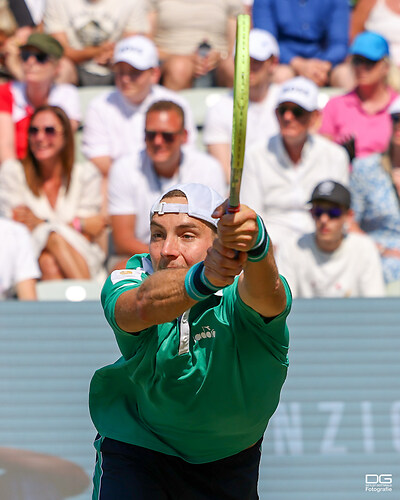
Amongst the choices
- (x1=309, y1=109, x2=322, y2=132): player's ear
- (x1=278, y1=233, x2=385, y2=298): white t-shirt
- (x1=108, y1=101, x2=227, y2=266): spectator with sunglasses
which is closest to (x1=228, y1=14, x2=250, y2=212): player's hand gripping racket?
(x1=278, y1=233, x2=385, y2=298): white t-shirt

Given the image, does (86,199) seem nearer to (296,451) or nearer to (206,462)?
(296,451)

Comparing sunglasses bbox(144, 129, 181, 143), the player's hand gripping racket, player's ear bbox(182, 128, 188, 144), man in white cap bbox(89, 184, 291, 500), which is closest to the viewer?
the player's hand gripping racket

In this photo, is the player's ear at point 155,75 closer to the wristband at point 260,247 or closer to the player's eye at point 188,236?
the player's eye at point 188,236

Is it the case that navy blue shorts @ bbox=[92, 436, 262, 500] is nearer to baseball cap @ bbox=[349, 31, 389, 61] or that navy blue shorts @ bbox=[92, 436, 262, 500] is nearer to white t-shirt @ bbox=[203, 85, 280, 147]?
white t-shirt @ bbox=[203, 85, 280, 147]

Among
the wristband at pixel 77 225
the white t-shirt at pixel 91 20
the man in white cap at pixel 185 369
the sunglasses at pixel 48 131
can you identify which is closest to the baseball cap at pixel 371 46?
the white t-shirt at pixel 91 20

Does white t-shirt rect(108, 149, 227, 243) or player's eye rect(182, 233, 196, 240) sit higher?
white t-shirt rect(108, 149, 227, 243)

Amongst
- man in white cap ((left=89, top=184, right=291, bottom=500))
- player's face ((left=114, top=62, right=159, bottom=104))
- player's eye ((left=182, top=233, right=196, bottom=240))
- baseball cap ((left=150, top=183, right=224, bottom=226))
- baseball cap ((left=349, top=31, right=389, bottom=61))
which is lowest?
man in white cap ((left=89, top=184, right=291, bottom=500))

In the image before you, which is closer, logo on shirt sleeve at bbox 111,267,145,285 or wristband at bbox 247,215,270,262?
wristband at bbox 247,215,270,262

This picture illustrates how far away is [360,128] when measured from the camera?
698 cm

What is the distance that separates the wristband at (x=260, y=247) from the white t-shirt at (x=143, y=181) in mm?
3728

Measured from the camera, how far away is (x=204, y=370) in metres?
2.71

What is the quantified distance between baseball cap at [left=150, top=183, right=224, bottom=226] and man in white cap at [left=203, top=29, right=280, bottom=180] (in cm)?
402

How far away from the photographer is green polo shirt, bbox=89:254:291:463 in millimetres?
2697

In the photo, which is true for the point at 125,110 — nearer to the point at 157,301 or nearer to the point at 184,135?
the point at 184,135
